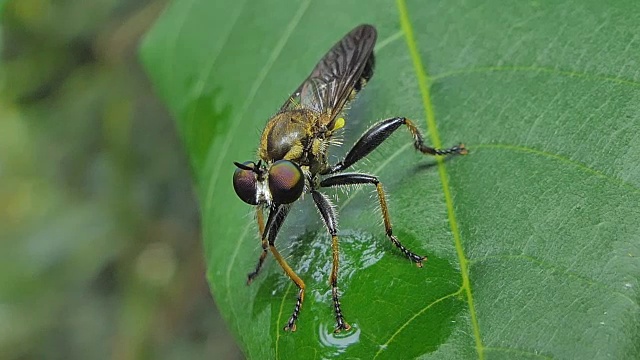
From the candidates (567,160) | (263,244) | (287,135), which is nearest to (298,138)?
(287,135)

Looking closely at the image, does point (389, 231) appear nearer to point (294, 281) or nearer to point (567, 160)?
point (294, 281)

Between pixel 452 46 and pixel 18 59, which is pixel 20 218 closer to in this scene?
pixel 18 59

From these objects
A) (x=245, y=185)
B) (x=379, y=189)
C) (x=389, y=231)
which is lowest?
(x=389, y=231)

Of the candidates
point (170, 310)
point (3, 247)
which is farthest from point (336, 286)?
point (3, 247)

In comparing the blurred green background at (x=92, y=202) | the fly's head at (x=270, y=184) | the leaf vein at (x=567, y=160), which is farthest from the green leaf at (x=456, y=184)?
the blurred green background at (x=92, y=202)

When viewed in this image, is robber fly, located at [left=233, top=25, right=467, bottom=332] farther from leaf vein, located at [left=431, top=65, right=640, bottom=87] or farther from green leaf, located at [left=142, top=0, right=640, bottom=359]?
leaf vein, located at [left=431, top=65, right=640, bottom=87]

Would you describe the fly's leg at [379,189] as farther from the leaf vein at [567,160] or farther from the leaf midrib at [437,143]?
the leaf vein at [567,160]

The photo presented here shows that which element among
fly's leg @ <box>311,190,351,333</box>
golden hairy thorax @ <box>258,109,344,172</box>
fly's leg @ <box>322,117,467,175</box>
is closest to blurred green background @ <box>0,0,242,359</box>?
golden hairy thorax @ <box>258,109,344,172</box>
